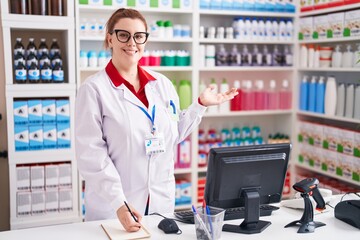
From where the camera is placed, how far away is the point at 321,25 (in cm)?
407

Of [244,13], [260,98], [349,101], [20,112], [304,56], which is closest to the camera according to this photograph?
[20,112]

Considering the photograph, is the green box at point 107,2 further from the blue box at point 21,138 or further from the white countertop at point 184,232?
the white countertop at point 184,232

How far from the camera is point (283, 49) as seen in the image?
4.71 meters

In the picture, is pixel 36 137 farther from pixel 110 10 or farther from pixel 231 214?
pixel 231 214

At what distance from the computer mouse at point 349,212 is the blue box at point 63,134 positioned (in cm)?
220

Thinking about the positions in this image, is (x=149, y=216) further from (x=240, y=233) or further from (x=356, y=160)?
(x=356, y=160)

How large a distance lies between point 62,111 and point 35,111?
201mm

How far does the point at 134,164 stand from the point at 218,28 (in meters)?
2.37

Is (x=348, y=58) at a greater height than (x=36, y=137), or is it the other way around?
(x=348, y=58)

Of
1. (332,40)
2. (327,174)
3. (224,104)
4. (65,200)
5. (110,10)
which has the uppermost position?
(110,10)

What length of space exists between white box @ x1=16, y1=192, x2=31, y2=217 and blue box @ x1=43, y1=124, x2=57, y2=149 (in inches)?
15.5

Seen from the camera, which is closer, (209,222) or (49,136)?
(209,222)

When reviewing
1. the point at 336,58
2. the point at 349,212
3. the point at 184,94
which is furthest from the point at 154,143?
the point at 336,58

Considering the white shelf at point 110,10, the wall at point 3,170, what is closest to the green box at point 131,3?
the white shelf at point 110,10
